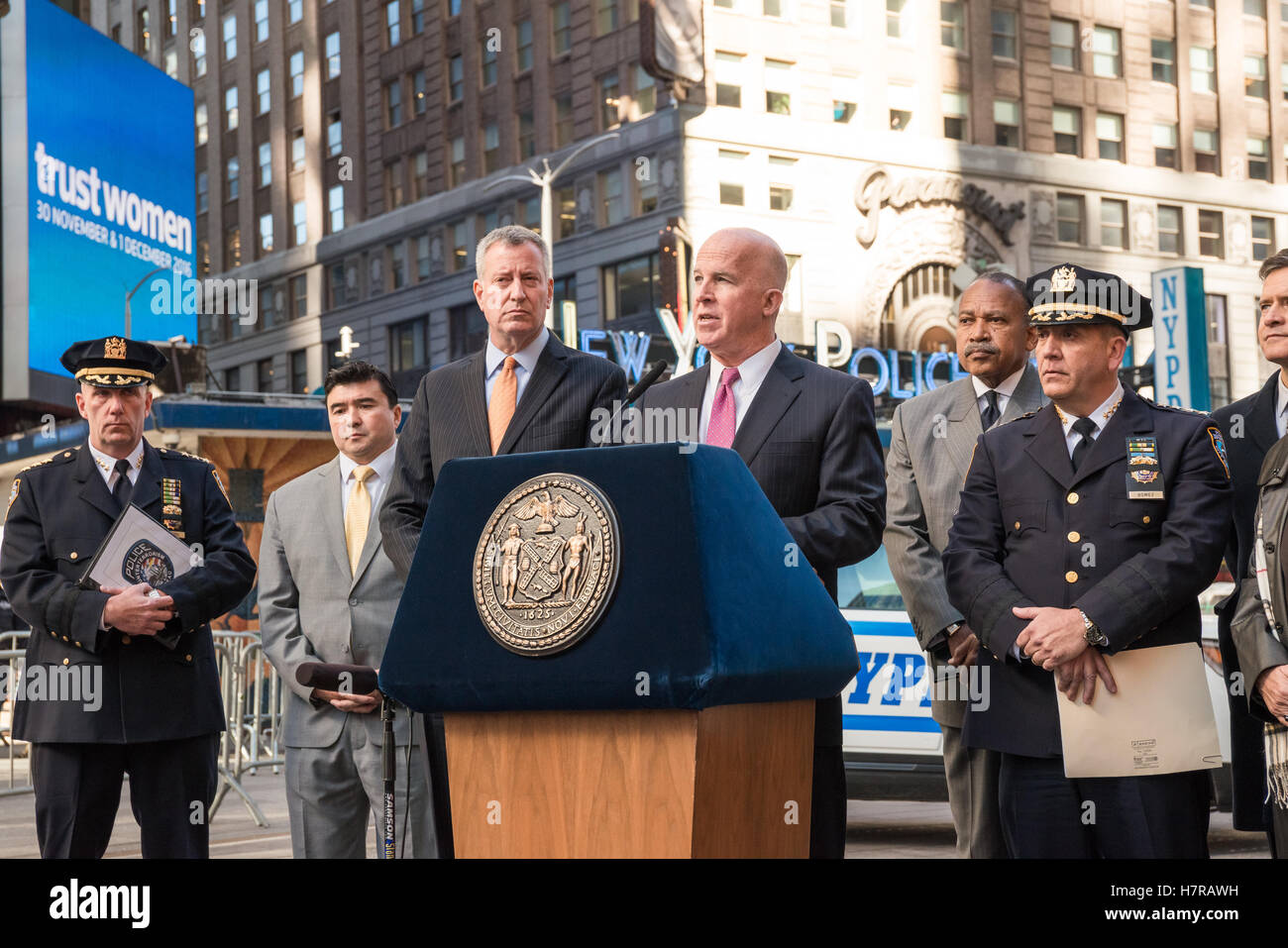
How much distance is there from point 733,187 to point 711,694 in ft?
139

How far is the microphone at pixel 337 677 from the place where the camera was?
4.48m

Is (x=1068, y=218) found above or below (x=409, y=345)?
above

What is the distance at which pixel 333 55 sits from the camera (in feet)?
186

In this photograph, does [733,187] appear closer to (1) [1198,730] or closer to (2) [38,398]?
(2) [38,398]

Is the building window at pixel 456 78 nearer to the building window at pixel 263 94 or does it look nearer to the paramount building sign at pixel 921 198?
the building window at pixel 263 94

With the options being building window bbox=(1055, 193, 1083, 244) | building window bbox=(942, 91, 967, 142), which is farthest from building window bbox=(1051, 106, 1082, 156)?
building window bbox=(942, 91, 967, 142)

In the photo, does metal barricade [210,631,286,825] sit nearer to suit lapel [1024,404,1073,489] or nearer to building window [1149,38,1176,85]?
suit lapel [1024,404,1073,489]

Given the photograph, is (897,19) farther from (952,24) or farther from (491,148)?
(491,148)

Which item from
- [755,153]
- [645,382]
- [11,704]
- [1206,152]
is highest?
[1206,152]

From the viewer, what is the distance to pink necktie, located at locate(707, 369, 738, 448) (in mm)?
4320

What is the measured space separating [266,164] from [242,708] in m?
51.0

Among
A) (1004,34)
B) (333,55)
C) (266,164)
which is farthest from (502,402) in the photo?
(266,164)

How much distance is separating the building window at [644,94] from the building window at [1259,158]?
23.3 m

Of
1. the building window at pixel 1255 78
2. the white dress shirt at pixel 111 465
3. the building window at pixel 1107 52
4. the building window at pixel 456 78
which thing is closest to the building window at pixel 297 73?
the building window at pixel 456 78
